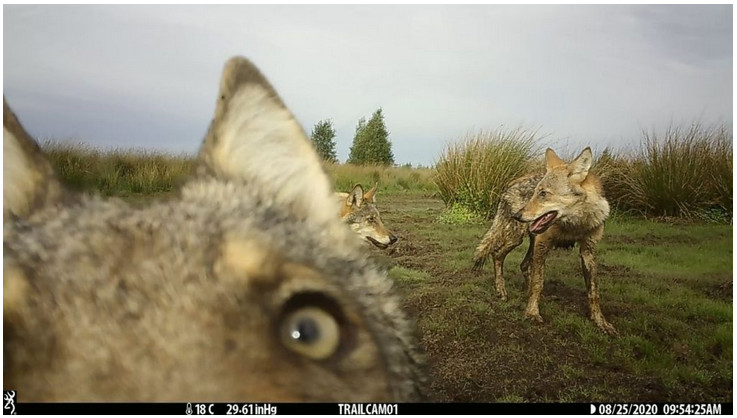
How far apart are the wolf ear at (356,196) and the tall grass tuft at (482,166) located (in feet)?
1.54

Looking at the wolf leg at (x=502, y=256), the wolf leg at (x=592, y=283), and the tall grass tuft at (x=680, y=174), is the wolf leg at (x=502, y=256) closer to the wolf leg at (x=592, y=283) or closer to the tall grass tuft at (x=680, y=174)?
the wolf leg at (x=592, y=283)

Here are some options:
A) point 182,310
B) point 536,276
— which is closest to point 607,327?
point 536,276

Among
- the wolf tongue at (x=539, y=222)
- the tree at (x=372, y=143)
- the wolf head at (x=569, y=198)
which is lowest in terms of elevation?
the wolf tongue at (x=539, y=222)

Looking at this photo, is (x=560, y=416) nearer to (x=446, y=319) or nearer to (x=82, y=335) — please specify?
(x=446, y=319)

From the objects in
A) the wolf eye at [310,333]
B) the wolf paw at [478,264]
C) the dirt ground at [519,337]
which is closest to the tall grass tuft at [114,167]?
the dirt ground at [519,337]

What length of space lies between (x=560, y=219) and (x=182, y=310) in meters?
2.09

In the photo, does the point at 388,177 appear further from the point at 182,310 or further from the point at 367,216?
the point at 182,310

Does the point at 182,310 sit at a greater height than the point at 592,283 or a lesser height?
greater

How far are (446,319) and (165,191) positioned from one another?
1.50 meters

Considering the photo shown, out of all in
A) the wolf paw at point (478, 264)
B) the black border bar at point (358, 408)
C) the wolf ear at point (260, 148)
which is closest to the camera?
the black border bar at point (358, 408)

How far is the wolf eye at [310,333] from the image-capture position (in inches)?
67.7

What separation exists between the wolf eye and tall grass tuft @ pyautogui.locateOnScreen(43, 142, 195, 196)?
1.36m

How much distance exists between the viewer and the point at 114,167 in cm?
317

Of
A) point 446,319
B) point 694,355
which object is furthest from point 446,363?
point 694,355
